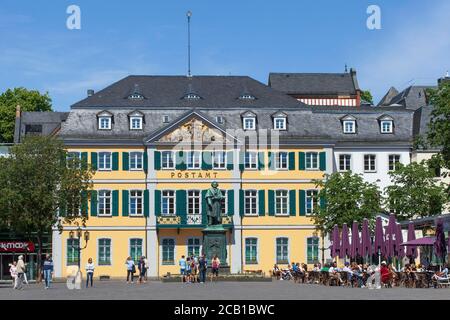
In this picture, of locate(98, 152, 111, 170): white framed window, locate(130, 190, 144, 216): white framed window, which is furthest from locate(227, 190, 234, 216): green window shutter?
locate(98, 152, 111, 170): white framed window

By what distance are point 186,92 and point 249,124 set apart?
19.2 ft

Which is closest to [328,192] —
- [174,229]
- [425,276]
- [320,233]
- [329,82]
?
[320,233]

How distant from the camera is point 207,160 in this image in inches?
2955

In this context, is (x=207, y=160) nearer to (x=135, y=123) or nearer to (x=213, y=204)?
(x=135, y=123)

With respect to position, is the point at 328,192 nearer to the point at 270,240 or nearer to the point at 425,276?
the point at 270,240

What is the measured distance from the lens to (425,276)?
42.7m

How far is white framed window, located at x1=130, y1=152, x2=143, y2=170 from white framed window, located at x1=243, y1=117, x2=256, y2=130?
8.04 meters

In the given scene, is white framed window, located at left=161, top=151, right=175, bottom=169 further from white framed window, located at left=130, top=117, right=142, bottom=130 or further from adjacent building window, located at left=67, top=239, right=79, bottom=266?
adjacent building window, located at left=67, top=239, right=79, bottom=266

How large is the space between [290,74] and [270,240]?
3410 cm

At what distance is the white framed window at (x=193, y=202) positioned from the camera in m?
74.6

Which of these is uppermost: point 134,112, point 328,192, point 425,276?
point 134,112

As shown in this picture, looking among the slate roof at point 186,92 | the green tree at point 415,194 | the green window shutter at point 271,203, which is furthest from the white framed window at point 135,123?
the green tree at point 415,194

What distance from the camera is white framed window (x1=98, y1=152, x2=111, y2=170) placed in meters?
74.6
